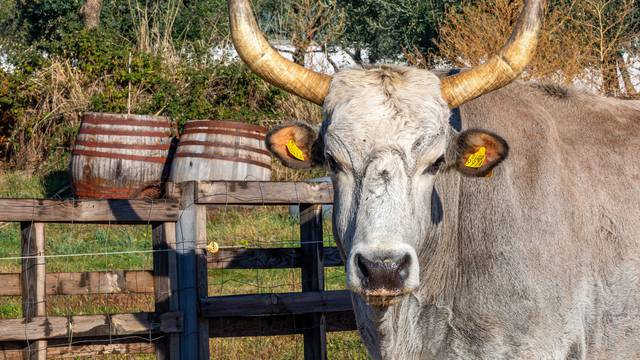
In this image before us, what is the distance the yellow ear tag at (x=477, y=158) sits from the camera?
5094 millimetres

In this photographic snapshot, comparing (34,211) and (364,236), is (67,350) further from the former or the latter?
(364,236)

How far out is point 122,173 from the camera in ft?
51.3

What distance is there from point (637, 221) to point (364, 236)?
5.96ft

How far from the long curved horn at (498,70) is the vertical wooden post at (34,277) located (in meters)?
3.18

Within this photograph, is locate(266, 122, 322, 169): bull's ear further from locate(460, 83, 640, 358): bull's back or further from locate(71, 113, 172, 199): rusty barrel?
locate(71, 113, 172, 199): rusty barrel

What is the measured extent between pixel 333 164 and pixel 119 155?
11.0m

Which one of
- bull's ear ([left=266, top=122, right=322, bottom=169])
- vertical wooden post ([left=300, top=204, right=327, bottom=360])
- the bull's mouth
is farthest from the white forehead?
vertical wooden post ([left=300, top=204, right=327, bottom=360])

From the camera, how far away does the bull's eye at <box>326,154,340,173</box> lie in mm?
4957

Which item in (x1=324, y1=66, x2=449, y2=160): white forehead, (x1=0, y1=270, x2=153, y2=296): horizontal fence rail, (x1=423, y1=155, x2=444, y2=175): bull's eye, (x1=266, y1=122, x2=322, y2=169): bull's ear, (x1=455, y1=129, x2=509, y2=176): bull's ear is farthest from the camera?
(x1=0, y1=270, x2=153, y2=296): horizontal fence rail

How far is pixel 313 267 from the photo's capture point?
298 inches

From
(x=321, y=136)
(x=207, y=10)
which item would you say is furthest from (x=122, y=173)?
(x=207, y=10)

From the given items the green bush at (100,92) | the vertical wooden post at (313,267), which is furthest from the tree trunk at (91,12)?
the vertical wooden post at (313,267)

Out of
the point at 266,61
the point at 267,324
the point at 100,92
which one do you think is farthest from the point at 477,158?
the point at 100,92

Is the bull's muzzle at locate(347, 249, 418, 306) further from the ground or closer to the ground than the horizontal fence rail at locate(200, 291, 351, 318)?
further from the ground
